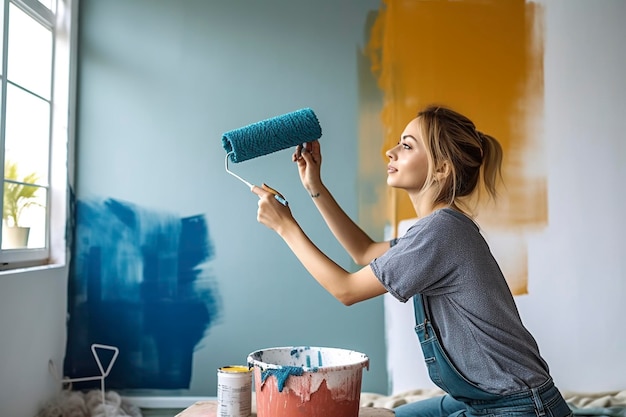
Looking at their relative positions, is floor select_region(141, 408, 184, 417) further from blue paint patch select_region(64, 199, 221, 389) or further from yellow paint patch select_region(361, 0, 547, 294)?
yellow paint patch select_region(361, 0, 547, 294)

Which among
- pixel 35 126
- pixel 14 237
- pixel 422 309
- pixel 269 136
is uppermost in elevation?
pixel 35 126

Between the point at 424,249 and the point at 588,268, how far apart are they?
5.71 feet

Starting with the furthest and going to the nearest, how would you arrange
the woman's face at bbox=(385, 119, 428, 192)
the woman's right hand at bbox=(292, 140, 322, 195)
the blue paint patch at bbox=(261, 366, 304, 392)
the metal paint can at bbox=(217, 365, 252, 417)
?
the woman's right hand at bbox=(292, 140, 322, 195)
the woman's face at bbox=(385, 119, 428, 192)
the metal paint can at bbox=(217, 365, 252, 417)
the blue paint patch at bbox=(261, 366, 304, 392)

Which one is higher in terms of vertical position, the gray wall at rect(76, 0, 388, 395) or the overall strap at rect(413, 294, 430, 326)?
the gray wall at rect(76, 0, 388, 395)

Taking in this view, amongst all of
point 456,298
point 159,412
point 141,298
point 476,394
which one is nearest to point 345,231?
point 456,298

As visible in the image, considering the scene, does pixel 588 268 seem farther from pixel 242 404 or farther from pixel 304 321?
pixel 242 404

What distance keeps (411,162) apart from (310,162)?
0.29 metres

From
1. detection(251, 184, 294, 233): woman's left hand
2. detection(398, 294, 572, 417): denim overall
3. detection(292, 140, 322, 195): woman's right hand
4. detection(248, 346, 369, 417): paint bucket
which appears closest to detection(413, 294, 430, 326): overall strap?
detection(398, 294, 572, 417): denim overall

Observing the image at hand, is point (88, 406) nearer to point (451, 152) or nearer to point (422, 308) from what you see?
point (422, 308)

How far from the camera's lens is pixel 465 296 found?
1.38 metres

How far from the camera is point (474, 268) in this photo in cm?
138

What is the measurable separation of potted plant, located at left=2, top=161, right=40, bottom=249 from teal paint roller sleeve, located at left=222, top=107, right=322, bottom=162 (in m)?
1.15

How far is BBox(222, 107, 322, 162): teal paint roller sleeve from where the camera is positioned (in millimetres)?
1510

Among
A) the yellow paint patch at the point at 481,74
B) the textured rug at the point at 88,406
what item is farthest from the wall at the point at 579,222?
the textured rug at the point at 88,406
